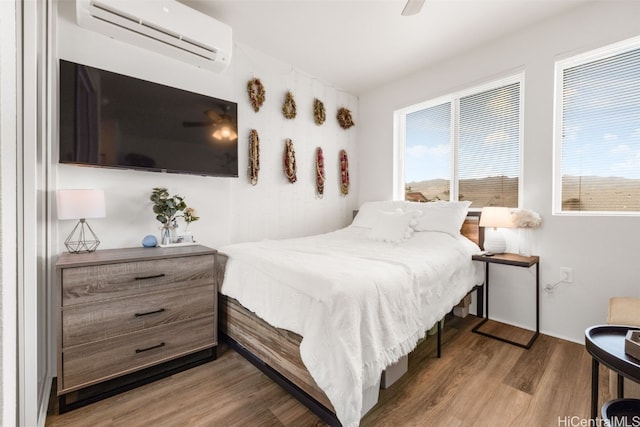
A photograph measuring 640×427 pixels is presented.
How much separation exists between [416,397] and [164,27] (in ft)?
9.70

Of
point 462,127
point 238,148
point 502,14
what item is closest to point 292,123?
point 238,148

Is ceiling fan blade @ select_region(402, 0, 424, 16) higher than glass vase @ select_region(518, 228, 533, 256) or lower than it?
higher

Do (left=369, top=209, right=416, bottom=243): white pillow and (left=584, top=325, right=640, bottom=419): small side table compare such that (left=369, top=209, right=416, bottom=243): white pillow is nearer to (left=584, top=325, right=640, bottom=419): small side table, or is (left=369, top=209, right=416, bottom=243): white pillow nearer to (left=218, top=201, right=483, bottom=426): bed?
(left=218, top=201, right=483, bottom=426): bed

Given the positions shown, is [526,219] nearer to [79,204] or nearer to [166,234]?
[166,234]

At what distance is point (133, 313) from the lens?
5.60ft

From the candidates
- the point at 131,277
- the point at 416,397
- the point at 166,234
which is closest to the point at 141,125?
the point at 166,234

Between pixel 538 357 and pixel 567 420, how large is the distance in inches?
27.7

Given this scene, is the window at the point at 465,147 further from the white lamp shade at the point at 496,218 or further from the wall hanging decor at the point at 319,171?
the wall hanging decor at the point at 319,171

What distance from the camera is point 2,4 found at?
0.61m

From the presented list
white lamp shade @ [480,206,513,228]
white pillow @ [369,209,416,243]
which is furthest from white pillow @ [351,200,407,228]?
white lamp shade @ [480,206,513,228]

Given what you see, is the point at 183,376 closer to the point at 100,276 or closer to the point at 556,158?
the point at 100,276

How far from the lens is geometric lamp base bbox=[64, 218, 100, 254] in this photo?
1.91 metres

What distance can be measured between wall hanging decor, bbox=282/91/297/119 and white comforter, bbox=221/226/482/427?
160 cm

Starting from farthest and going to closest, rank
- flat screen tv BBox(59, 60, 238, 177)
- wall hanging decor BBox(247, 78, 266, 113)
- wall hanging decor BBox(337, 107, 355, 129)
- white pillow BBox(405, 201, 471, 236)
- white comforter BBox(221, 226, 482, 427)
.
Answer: wall hanging decor BBox(337, 107, 355, 129) → wall hanging decor BBox(247, 78, 266, 113) → white pillow BBox(405, 201, 471, 236) → flat screen tv BBox(59, 60, 238, 177) → white comforter BBox(221, 226, 482, 427)
